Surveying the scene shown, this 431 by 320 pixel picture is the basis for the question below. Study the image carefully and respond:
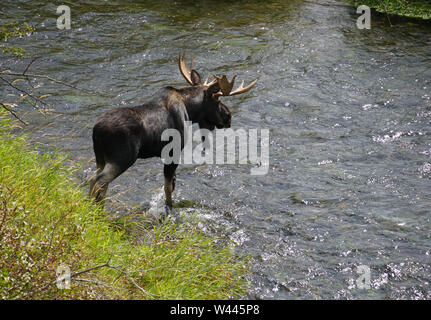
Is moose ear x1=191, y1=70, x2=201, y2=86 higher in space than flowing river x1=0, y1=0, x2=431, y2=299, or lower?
higher

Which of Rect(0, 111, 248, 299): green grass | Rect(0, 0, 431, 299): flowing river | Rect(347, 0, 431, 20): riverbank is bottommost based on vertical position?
Rect(0, 0, 431, 299): flowing river

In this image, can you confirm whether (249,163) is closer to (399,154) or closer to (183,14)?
(399,154)

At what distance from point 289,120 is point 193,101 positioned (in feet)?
8.65

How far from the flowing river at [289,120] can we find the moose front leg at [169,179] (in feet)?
0.56

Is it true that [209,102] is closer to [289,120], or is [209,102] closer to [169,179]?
[169,179]

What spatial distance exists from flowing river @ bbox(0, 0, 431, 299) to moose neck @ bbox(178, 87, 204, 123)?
0.92 meters

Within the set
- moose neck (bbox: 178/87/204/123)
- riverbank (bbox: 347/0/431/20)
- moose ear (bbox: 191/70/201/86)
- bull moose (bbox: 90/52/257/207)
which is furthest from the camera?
riverbank (bbox: 347/0/431/20)

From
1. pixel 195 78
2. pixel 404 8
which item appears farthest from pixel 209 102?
pixel 404 8

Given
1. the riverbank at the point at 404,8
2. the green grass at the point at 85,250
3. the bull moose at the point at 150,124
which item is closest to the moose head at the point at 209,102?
the bull moose at the point at 150,124

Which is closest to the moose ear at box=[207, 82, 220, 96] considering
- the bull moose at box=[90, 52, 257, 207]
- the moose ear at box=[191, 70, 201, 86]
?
the bull moose at box=[90, 52, 257, 207]

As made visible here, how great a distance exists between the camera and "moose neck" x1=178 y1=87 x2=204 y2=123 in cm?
764

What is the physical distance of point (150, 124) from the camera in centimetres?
696

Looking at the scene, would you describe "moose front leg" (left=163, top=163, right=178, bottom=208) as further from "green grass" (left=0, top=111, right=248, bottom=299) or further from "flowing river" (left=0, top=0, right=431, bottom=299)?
"green grass" (left=0, top=111, right=248, bottom=299)

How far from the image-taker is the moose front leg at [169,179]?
7215 millimetres
